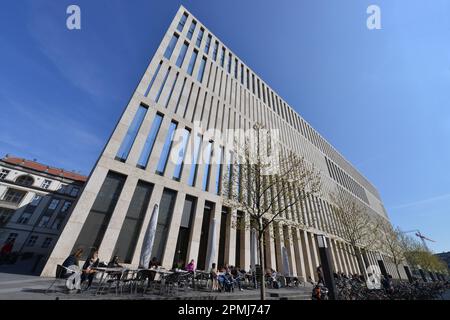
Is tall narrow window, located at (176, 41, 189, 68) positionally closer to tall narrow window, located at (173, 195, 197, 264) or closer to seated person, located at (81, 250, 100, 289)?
tall narrow window, located at (173, 195, 197, 264)

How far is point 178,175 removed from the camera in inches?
669

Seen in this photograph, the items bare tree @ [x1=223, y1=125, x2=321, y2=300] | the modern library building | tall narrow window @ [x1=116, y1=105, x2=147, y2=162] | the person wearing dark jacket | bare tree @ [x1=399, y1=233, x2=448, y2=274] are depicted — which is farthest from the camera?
bare tree @ [x1=399, y1=233, x2=448, y2=274]

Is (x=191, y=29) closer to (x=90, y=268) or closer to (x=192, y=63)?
(x=192, y=63)

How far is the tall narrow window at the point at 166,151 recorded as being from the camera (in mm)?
16031

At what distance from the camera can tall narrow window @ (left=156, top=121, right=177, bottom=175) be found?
16.0 metres

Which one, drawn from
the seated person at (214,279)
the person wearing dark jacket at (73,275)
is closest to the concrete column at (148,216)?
the seated person at (214,279)

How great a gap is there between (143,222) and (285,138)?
28.1 m

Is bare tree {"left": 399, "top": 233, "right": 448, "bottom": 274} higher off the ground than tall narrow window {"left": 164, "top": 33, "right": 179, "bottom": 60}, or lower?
lower

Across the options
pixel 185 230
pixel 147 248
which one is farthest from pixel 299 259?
pixel 147 248

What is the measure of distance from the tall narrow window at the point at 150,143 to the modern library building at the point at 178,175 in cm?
8

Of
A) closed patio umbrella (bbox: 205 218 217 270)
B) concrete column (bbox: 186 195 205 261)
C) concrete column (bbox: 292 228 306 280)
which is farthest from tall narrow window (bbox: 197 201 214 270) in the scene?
concrete column (bbox: 292 228 306 280)

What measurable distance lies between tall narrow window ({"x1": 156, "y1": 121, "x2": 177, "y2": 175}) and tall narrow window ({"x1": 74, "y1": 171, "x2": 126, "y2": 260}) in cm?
297

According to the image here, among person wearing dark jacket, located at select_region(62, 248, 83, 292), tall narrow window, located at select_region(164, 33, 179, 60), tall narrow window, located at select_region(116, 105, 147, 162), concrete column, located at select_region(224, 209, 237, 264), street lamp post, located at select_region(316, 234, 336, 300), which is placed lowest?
person wearing dark jacket, located at select_region(62, 248, 83, 292)

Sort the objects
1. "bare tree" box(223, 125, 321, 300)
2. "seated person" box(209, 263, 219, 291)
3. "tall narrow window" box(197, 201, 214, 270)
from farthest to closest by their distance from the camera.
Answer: "tall narrow window" box(197, 201, 214, 270)
"bare tree" box(223, 125, 321, 300)
"seated person" box(209, 263, 219, 291)
